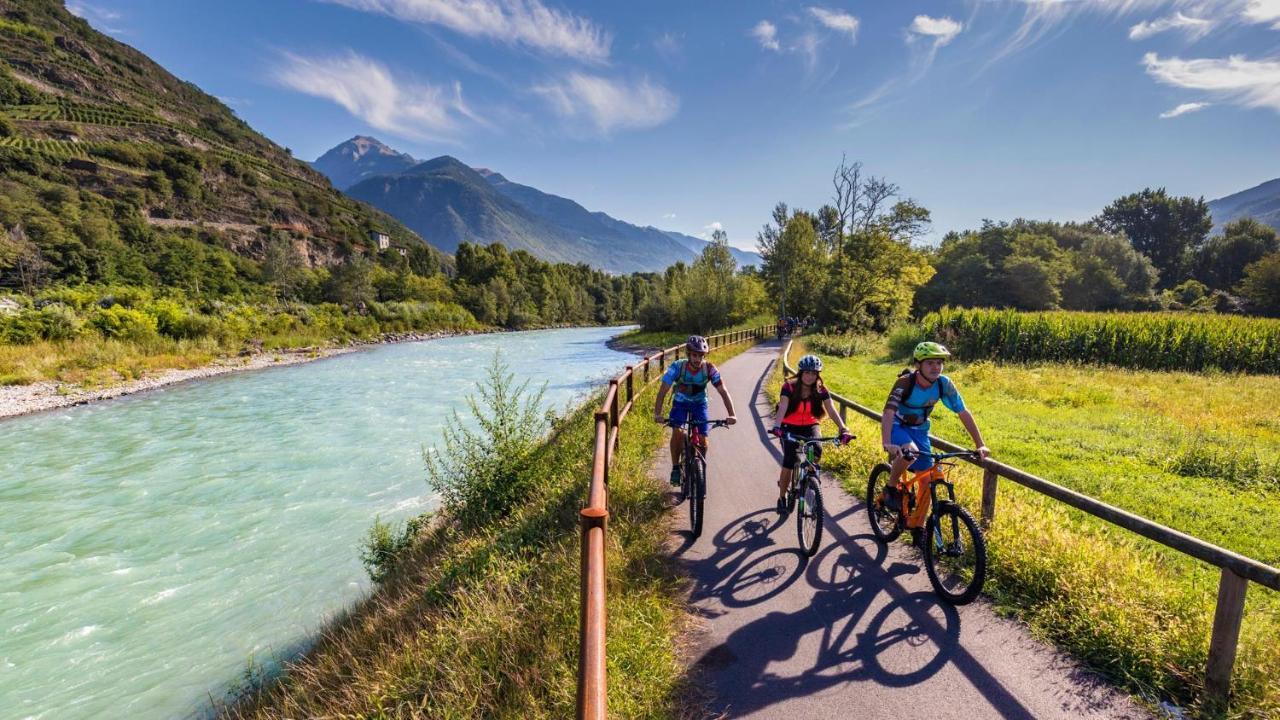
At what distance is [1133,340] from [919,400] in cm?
2494

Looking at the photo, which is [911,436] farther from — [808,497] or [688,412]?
[688,412]

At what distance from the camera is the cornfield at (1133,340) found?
20.1 m

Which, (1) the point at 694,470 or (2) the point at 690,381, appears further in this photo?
(2) the point at 690,381

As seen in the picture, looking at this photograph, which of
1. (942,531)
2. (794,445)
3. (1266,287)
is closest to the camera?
(942,531)

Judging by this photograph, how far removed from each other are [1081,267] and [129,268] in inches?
4008

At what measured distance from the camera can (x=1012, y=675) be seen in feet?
11.0

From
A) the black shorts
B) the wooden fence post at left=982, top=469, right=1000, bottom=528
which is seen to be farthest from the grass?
the wooden fence post at left=982, top=469, right=1000, bottom=528

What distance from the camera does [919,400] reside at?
15.9ft

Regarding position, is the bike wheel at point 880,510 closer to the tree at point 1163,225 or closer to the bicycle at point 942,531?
the bicycle at point 942,531

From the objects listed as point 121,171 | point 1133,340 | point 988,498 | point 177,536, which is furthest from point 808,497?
point 121,171

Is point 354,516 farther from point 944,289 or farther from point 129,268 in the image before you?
point 944,289

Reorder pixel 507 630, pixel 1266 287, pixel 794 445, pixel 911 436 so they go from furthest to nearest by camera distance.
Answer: pixel 1266 287
pixel 794 445
pixel 911 436
pixel 507 630

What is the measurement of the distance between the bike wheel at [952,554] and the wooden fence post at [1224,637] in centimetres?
124

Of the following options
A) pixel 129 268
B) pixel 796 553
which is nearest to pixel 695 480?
pixel 796 553
